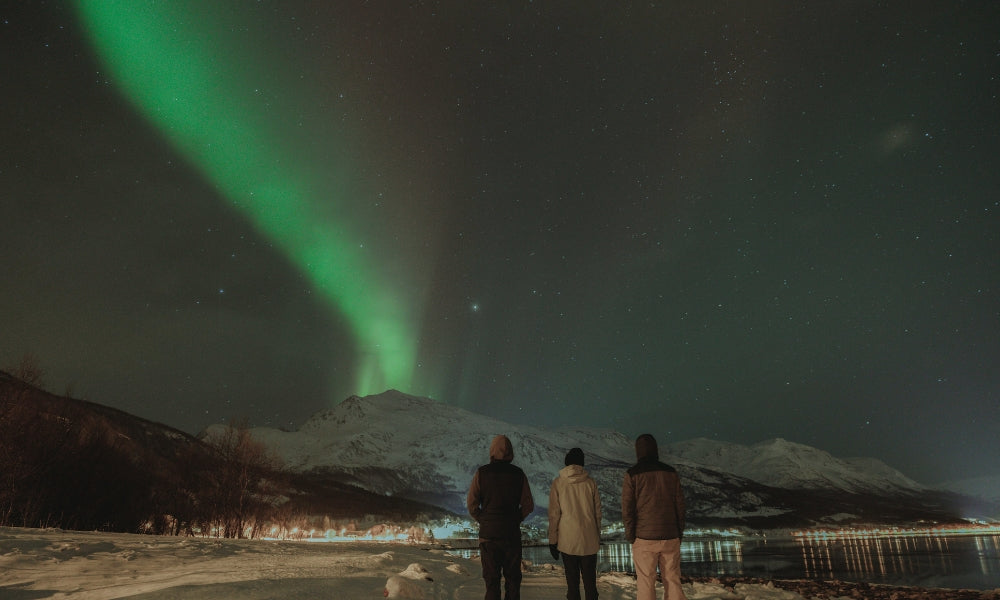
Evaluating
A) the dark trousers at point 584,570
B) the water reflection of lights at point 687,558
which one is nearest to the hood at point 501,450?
the dark trousers at point 584,570

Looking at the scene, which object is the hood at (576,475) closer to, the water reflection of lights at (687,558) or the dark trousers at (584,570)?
the dark trousers at (584,570)

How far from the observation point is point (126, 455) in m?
56.7

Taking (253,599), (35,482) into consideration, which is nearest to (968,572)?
(253,599)

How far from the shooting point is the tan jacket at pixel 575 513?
28.5 feet

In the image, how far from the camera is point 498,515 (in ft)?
26.2

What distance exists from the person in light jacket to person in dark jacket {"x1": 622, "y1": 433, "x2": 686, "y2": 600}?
0.58 m

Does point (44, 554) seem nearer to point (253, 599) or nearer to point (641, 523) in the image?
point (253, 599)

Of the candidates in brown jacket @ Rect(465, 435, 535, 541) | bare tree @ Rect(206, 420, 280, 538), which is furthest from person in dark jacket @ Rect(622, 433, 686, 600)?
bare tree @ Rect(206, 420, 280, 538)

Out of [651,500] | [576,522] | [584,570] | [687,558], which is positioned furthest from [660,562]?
[687,558]

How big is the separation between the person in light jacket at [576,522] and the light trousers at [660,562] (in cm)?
67

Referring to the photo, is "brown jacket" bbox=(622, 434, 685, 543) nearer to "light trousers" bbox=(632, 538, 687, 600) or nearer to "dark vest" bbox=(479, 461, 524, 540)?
"light trousers" bbox=(632, 538, 687, 600)

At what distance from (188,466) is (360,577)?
7067 cm

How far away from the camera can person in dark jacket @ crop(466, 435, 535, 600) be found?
798cm

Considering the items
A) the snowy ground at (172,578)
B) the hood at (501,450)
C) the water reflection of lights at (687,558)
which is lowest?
the water reflection of lights at (687,558)
